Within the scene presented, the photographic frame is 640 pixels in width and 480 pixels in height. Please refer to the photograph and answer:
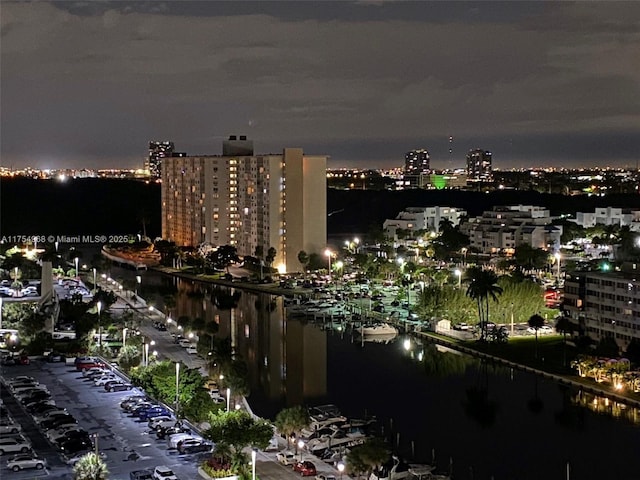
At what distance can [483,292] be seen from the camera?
1013 centimetres

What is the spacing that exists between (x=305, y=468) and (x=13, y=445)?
1.79 m

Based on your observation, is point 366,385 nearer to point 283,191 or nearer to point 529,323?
point 529,323

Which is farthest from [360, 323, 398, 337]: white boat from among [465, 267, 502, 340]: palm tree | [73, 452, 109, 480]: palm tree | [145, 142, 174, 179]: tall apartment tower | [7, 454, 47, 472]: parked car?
[145, 142, 174, 179]: tall apartment tower

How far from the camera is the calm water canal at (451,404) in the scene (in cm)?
630

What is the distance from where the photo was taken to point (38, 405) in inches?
237

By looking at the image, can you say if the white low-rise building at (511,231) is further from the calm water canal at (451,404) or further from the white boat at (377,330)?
the calm water canal at (451,404)

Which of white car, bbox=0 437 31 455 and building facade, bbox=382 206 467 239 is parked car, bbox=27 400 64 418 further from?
building facade, bbox=382 206 467 239

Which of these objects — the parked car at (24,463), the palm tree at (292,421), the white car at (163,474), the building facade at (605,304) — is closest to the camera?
the white car at (163,474)

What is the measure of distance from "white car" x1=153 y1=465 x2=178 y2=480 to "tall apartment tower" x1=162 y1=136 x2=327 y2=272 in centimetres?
1241

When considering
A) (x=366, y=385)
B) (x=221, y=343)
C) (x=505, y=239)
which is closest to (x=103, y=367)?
(x=221, y=343)

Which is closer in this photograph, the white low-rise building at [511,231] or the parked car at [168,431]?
the parked car at [168,431]

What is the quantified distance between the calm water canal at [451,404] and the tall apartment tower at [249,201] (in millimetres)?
6265

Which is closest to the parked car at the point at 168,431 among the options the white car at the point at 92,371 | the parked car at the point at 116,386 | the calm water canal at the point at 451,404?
the parked car at the point at 116,386

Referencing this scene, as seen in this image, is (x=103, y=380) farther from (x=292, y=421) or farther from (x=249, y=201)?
(x=249, y=201)
